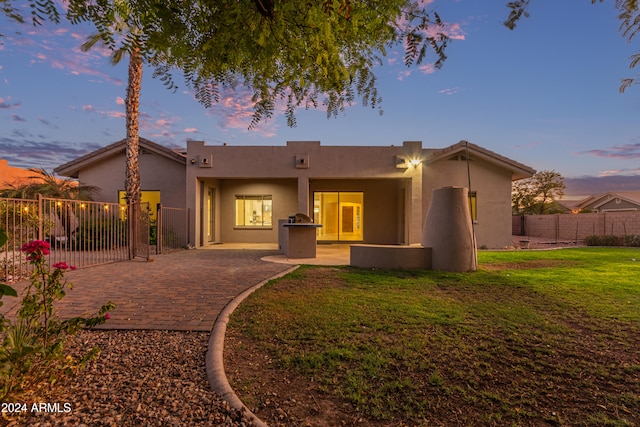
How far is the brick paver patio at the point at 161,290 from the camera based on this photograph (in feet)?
14.5

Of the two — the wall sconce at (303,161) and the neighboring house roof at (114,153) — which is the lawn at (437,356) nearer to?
the wall sconce at (303,161)

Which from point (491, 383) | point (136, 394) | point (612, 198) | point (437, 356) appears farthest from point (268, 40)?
point (612, 198)

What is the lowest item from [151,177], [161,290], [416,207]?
[161,290]

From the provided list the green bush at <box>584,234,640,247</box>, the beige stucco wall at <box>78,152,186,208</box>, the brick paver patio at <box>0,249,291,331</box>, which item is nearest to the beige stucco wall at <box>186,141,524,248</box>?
the beige stucco wall at <box>78,152,186,208</box>

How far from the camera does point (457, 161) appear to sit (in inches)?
604

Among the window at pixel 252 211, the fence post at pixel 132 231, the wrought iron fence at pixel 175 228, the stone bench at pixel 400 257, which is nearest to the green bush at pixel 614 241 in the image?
the stone bench at pixel 400 257

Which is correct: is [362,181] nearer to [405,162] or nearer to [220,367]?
[405,162]

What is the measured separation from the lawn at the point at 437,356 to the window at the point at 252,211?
11096mm

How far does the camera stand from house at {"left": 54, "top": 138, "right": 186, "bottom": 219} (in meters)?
15.9

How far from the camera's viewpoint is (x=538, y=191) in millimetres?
37781

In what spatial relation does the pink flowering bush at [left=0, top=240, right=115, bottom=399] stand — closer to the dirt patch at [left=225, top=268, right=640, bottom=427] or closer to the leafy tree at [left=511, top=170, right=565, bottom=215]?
the dirt patch at [left=225, top=268, right=640, bottom=427]

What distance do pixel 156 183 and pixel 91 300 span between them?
11.8 metres

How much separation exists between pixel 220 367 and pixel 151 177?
15183 millimetres

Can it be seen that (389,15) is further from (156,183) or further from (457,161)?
(156,183)
